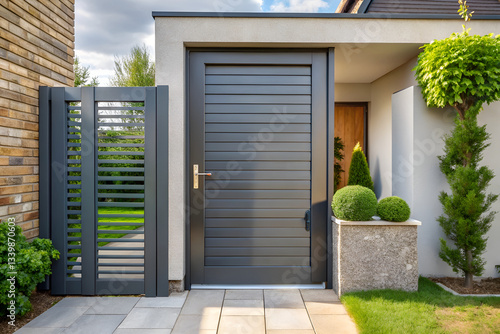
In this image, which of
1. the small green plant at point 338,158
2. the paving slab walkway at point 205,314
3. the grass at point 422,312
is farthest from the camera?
the small green plant at point 338,158

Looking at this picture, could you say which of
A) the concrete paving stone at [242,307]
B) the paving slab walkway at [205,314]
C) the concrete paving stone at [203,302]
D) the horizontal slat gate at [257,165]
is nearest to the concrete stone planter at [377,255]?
the paving slab walkway at [205,314]

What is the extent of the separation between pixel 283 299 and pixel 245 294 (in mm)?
396

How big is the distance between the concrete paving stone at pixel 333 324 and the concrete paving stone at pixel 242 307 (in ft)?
1.60

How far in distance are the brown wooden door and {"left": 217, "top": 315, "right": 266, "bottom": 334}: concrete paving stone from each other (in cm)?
367

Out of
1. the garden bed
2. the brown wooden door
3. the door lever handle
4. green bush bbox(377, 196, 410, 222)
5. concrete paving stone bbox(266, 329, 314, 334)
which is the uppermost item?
the brown wooden door

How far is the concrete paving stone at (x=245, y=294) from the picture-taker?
316cm

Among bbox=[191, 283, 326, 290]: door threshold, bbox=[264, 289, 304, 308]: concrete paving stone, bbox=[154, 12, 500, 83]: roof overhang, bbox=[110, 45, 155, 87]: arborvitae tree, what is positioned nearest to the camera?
bbox=[264, 289, 304, 308]: concrete paving stone

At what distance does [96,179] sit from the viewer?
3.16 meters

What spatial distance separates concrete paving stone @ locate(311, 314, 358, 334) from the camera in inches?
98.7

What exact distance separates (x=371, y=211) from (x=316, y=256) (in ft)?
2.65

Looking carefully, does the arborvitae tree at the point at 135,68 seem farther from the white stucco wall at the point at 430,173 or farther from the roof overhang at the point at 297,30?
the white stucco wall at the point at 430,173

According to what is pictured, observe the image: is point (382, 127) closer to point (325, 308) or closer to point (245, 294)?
point (325, 308)

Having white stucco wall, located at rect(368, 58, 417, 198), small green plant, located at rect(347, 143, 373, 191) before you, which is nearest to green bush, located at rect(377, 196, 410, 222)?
white stucco wall, located at rect(368, 58, 417, 198)

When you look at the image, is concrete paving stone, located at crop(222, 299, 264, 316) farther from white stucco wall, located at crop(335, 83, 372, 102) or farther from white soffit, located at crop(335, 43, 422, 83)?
white stucco wall, located at crop(335, 83, 372, 102)
